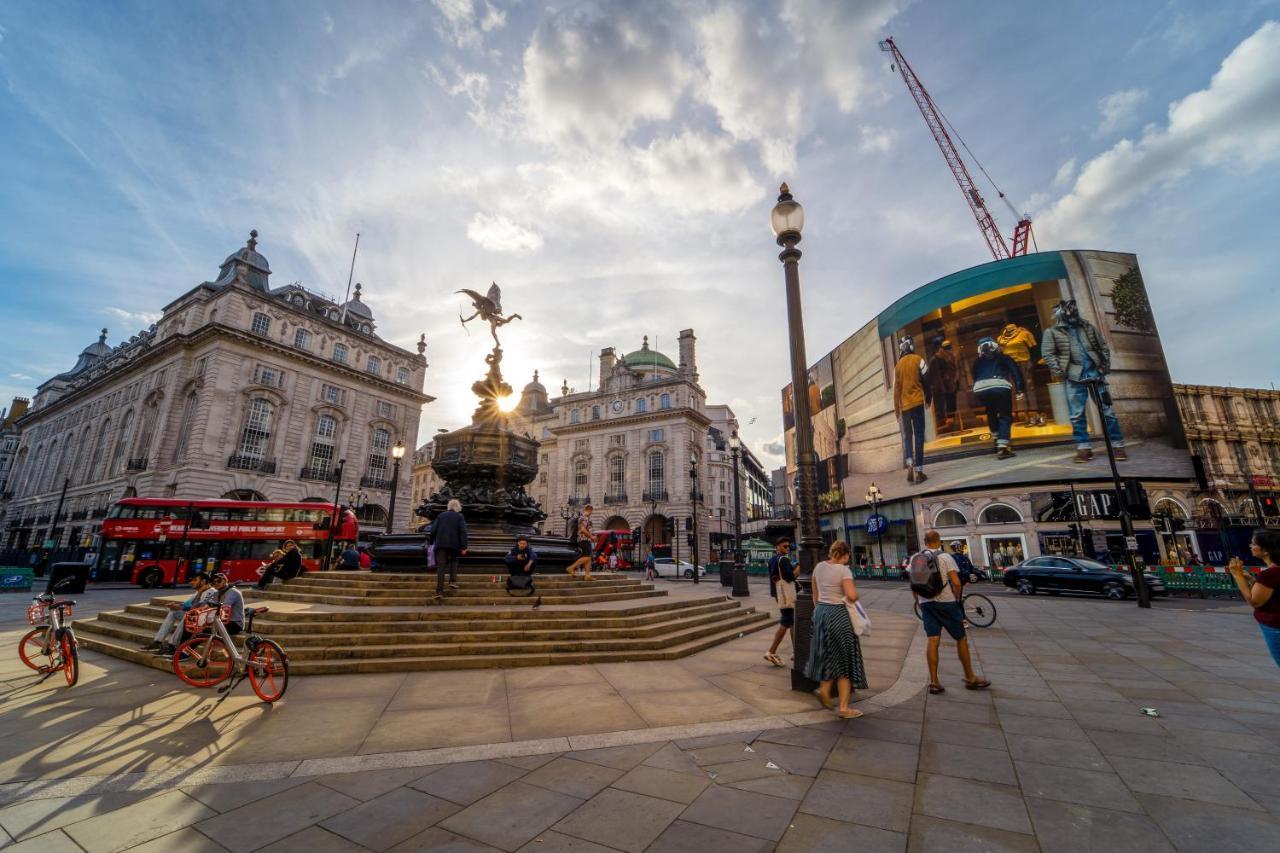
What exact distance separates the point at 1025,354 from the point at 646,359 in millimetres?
38833

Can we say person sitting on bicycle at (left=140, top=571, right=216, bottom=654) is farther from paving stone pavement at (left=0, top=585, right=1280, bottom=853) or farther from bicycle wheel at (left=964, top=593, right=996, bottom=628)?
bicycle wheel at (left=964, top=593, right=996, bottom=628)

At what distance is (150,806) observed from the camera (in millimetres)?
3164

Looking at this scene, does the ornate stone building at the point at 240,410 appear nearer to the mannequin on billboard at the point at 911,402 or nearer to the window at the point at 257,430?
the window at the point at 257,430

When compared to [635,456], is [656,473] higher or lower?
lower

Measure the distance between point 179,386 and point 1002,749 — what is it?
47.6m

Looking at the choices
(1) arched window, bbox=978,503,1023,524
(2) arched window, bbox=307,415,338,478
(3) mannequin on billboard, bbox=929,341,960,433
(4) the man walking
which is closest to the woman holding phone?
(4) the man walking

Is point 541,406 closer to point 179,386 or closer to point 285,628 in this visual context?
point 179,386

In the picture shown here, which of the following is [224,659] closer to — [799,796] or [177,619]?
[177,619]

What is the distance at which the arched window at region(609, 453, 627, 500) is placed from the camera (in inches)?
1967

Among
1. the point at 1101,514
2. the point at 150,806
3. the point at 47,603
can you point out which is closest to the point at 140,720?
the point at 150,806

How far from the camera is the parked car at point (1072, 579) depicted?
1638 centimetres

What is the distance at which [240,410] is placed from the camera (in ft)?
112

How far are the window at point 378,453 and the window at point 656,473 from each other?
23.6 meters

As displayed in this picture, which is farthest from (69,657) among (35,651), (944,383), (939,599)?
(944,383)
